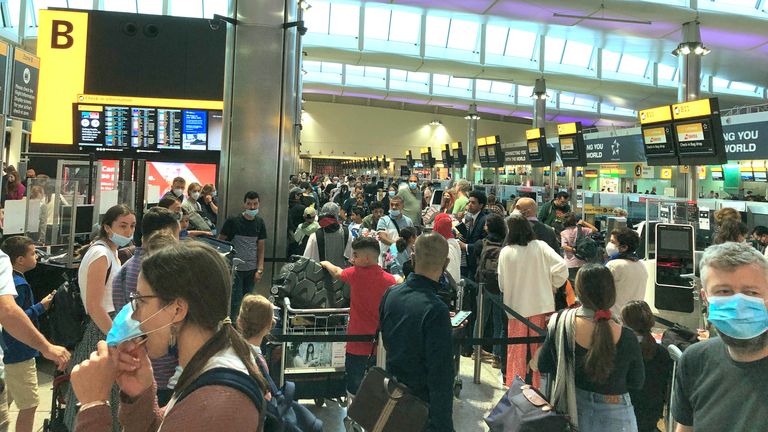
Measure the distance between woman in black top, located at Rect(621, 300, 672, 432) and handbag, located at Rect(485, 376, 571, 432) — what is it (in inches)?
42.8

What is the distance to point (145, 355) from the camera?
59.6 inches

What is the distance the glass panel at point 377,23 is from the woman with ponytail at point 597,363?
84.9 feet

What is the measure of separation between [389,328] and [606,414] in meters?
1.17

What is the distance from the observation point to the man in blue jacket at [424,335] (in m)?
2.55

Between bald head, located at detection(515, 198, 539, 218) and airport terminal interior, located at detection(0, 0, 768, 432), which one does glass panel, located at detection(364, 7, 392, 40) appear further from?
bald head, located at detection(515, 198, 539, 218)

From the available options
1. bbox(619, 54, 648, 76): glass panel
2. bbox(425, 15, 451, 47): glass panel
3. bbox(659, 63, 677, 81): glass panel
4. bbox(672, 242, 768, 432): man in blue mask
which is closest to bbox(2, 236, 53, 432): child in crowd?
bbox(672, 242, 768, 432): man in blue mask

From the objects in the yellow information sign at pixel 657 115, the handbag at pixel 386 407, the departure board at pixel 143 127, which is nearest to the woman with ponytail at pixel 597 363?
the handbag at pixel 386 407

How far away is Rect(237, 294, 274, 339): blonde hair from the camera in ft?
9.87

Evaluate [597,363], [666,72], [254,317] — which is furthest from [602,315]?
[666,72]

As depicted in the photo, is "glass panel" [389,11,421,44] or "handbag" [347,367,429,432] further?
"glass panel" [389,11,421,44]

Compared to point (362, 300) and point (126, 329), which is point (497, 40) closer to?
point (362, 300)

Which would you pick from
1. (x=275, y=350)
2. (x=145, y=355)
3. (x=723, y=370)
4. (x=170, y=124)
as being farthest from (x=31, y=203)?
(x=723, y=370)

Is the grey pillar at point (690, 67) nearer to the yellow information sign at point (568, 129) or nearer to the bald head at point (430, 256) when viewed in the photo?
the yellow information sign at point (568, 129)

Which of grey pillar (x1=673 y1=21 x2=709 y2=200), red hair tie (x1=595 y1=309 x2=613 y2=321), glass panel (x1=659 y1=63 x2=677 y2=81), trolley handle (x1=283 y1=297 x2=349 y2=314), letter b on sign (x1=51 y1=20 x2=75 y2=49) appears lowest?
trolley handle (x1=283 y1=297 x2=349 y2=314)
